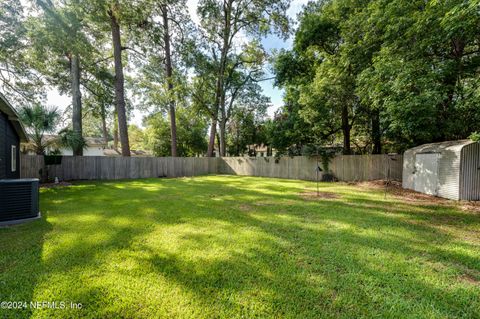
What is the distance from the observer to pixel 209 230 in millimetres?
4016

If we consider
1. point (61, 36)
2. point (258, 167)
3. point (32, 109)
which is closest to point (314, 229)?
point (258, 167)

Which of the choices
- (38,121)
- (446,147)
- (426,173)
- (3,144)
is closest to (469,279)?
Answer: (446,147)

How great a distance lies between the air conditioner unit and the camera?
14.0 ft

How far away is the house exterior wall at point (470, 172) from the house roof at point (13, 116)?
46.1ft

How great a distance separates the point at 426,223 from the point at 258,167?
39.0 ft

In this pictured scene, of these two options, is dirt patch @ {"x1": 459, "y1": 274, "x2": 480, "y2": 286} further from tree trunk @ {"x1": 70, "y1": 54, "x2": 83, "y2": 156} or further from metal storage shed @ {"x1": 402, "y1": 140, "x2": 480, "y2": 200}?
tree trunk @ {"x1": 70, "y1": 54, "x2": 83, "y2": 156}

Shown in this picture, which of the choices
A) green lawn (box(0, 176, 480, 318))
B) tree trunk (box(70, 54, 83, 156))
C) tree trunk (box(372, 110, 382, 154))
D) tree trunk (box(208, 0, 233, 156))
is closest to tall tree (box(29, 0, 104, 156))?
tree trunk (box(70, 54, 83, 156))

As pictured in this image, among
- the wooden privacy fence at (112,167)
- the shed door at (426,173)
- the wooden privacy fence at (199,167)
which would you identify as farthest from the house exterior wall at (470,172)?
the wooden privacy fence at (112,167)

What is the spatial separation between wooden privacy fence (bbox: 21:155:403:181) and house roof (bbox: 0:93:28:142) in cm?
200

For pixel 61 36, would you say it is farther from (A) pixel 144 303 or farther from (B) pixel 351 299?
(B) pixel 351 299

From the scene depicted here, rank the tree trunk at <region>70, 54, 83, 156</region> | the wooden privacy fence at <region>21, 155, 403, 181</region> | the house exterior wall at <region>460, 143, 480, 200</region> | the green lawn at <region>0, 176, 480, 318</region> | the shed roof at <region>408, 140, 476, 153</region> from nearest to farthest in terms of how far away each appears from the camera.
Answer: the green lawn at <region>0, 176, 480, 318</region> < the house exterior wall at <region>460, 143, 480, 200</region> < the shed roof at <region>408, 140, 476, 153</region> < the wooden privacy fence at <region>21, 155, 403, 181</region> < the tree trunk at <region>70, 54, 83, 156</region>

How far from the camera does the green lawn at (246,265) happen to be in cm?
198

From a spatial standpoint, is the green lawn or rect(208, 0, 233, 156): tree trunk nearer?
the green lawn

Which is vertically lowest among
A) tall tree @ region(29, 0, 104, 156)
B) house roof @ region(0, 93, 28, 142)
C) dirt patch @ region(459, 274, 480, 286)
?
dirt patch @ region(459, 274, 480, 286)
